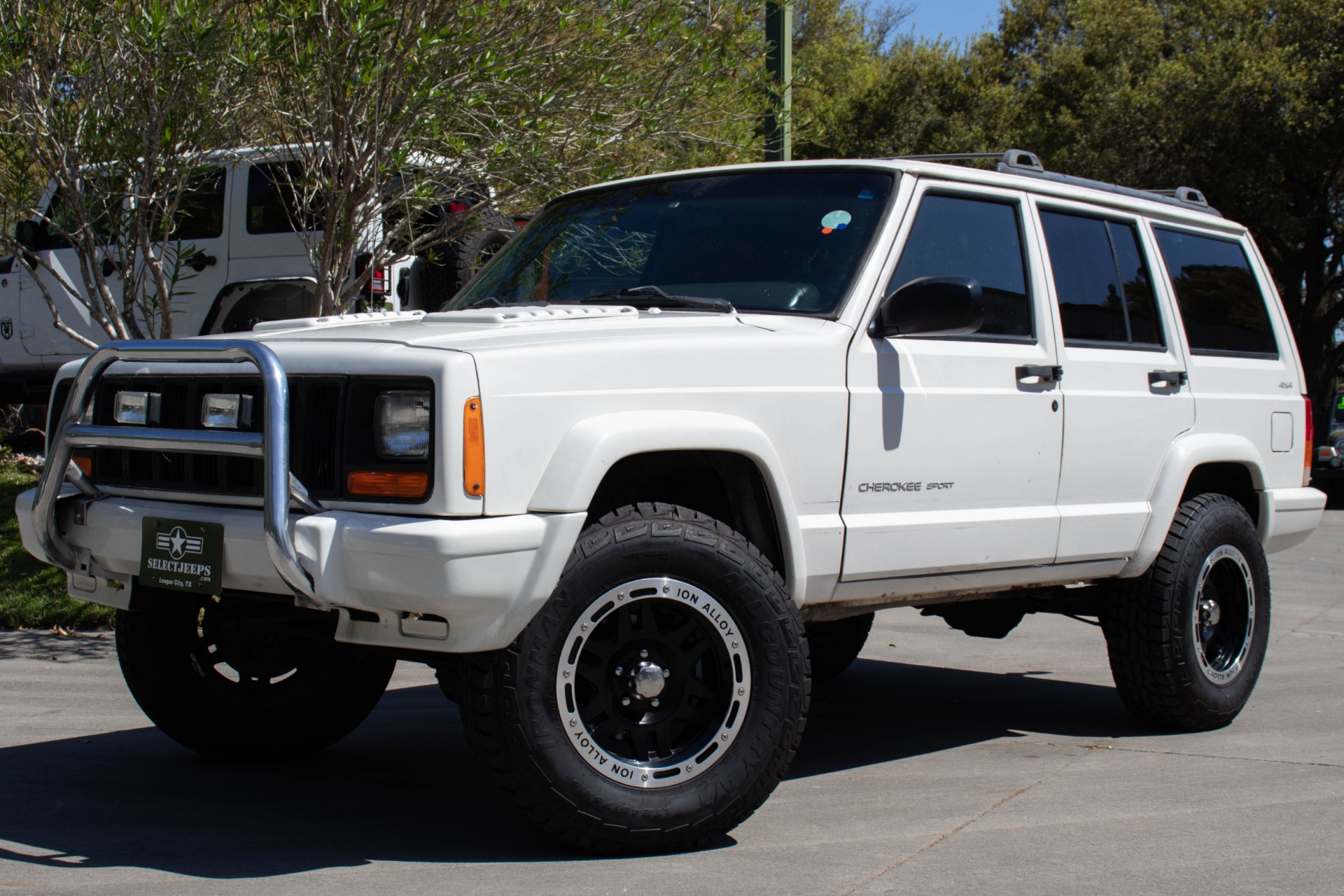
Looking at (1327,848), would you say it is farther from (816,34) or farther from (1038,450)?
(816,34)

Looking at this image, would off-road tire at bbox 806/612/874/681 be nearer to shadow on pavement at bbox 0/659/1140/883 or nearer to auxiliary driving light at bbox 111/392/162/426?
shadow on pavement at bbox 0/659/1140/883

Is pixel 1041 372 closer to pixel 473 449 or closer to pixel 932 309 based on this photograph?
pixel 932 309

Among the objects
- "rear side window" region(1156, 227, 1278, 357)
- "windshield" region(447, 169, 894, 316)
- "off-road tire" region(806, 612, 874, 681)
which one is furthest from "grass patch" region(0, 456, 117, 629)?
"rear side window" region(1156, 227, 1278, 357)

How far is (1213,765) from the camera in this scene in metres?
5.09

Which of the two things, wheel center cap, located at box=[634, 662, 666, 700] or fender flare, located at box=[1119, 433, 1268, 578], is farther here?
fender flare, located at box=[1119, 433, 1268, 578]

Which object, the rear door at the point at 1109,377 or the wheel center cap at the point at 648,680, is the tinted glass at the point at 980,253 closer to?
the rear door at the point at 1109,377

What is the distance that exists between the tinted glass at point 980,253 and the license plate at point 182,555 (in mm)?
2235

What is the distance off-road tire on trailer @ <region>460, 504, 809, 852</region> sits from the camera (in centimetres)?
364

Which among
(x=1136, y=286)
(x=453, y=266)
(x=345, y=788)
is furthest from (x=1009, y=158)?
(x=453, y=266)

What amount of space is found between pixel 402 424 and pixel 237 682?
1.79 metres

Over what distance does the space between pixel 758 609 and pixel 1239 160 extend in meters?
21.6

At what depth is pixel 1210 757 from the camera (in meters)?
5.24

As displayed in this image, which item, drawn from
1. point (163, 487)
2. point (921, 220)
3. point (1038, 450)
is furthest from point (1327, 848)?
point (163, 487)

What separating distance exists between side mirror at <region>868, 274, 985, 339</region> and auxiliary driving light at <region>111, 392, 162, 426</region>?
2.06m
